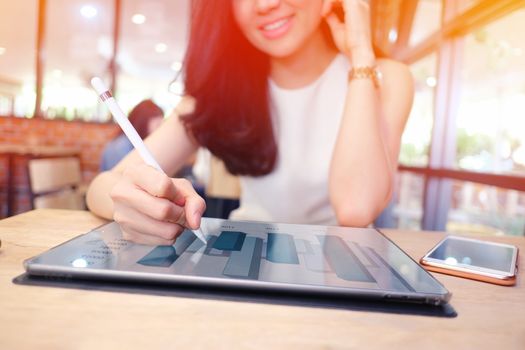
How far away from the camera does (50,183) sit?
2104 millimetres

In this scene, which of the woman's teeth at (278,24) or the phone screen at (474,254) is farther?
the woman's teeth at (278,24)

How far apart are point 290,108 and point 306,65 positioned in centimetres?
13

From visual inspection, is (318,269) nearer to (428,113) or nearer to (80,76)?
(428,113)

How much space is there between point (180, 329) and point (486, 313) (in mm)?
247

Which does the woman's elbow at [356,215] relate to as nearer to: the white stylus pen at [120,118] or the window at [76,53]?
the white stylus pen at [120,118]

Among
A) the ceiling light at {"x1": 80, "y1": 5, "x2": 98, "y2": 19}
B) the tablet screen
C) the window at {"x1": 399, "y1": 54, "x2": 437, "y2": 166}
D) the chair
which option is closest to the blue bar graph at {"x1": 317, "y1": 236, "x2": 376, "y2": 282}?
the tablet screen

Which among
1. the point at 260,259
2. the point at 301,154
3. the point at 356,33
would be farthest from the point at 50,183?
the point at 260,259

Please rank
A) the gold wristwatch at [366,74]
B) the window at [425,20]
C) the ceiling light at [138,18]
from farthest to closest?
the ceiling light at [138,18] → the window at [425,20] → the gold wristwatch at [366,74]

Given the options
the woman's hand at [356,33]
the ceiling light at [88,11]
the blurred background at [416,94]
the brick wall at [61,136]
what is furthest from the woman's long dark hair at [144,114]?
the ceiling light at [88,11]

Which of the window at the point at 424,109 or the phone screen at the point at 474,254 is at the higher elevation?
the window at the point at 424,109

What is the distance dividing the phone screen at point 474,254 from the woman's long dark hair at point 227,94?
59 cm

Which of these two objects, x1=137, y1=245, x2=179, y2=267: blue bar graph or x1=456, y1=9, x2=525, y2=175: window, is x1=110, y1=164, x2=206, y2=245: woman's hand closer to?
x1=137, y1=245, x2=179, y2=267: blue bar graph

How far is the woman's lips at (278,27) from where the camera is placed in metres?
1.00

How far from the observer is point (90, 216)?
729 millimetres
